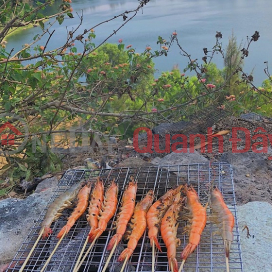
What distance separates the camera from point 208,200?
2.69 metres

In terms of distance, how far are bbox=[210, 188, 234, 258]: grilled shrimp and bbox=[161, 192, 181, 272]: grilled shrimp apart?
0.86 ft

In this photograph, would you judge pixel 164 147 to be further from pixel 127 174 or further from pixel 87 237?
pixel 87 237

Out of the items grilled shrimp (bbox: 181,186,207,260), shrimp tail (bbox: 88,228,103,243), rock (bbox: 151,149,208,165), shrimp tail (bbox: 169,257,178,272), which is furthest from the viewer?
rock (bbox: 151,149,208,165)

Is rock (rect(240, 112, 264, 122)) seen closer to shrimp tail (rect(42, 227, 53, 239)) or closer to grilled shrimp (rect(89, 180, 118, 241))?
grilled shrimp (rect(89, 180, 118, 241))

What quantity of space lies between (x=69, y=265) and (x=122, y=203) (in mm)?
695

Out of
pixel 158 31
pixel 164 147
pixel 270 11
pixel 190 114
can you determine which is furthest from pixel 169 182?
pixel 270 11

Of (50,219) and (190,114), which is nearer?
(50,219)

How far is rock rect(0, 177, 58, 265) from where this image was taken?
9.00 ft

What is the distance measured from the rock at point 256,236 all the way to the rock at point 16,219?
1654 millimetres

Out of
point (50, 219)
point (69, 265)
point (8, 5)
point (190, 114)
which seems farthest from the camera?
point (190, 114)

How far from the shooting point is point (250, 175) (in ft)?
12.2

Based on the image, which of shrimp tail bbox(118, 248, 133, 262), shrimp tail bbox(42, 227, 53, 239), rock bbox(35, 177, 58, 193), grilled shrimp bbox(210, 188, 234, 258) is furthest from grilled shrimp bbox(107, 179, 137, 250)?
rock bbox(35, 177, 58, 193)

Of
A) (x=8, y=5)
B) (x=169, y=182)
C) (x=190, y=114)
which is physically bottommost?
(x=190, y=114)

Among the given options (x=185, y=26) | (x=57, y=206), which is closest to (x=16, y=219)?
(x=57, y=206)
